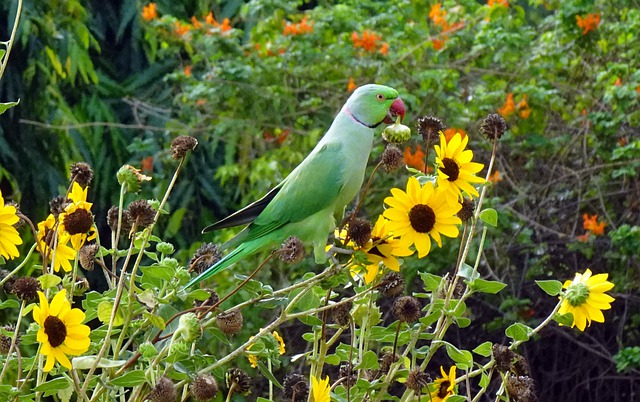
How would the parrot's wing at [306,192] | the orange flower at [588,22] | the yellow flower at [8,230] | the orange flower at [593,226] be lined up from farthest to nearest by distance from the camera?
the orange flower at [588,22], the orange flower at [593,226], the parrot's wing at [306,192], the yellow flower at [8,230]

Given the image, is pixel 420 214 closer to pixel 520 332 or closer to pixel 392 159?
pixel 392 159

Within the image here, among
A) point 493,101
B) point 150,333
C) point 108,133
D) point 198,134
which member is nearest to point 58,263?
point 150,333

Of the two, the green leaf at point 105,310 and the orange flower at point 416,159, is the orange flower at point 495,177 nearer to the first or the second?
the orange flower at point 416,159

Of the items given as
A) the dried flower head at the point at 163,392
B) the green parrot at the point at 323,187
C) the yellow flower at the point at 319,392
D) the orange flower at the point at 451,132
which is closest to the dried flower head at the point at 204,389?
the dried flower head at the point at 163,392

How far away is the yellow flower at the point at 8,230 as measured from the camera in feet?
3.79

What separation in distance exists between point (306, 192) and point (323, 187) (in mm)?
33

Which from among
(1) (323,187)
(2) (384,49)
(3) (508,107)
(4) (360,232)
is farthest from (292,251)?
(2) (384,49)

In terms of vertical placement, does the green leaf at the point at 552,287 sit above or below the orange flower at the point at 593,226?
above

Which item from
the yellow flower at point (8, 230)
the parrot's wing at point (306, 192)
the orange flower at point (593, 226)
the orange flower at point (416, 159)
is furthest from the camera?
the orange flower at point (416, 159)

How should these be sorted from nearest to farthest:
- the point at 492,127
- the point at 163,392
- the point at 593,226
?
the point at 163,392 → the point at 492,127 → the point at 593,226

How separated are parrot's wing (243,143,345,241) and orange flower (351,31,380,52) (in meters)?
2.54

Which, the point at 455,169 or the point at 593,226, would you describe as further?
the point at 593,226

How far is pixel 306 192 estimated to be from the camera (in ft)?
4.72

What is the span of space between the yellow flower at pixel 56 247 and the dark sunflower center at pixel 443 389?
479mm
